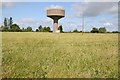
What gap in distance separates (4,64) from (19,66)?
26.8 inches

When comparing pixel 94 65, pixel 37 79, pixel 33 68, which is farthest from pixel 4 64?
pixel 94 65

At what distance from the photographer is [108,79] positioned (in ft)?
20.0

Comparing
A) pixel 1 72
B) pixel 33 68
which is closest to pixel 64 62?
pixel 33 68

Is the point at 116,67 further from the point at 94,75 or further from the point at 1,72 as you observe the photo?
the point at 1,72

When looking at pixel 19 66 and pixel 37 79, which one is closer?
pixel 37 79

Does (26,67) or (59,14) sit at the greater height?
(59,14)

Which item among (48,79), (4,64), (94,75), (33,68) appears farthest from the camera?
(4,64)

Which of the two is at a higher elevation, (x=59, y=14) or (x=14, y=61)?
(x=59, y=14)

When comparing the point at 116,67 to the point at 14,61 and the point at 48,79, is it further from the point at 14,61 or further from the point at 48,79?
the point at 14,61

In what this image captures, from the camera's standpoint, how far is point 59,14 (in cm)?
6638

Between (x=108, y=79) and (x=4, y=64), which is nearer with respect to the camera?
(x=108, y=79)

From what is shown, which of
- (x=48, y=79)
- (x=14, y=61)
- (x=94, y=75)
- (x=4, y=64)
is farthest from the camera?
(x=14, y=61)

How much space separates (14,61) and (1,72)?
1592mm

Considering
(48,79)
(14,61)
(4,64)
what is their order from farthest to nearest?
1. (14,61)
2. (4,64)
3. (48,79)
